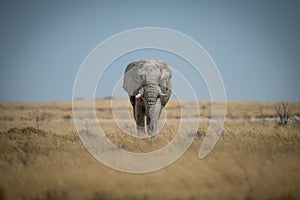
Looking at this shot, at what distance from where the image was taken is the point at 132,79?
1722cm

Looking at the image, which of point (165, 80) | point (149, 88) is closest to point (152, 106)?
point (149, 88)

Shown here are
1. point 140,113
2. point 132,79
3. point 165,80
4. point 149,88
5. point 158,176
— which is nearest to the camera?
point 158,176

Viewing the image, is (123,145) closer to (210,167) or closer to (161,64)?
(210,167)

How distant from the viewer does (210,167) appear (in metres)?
9.43

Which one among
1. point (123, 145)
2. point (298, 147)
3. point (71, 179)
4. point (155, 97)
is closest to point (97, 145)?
point (123, 145)

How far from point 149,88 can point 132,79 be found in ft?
6.12

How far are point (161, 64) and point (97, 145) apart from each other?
5423 millimetres

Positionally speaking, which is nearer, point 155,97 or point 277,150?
point 277,150

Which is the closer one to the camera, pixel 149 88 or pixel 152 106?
pixel 152 106

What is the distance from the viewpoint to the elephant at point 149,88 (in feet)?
49.7

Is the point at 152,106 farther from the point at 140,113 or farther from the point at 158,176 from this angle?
the point at 158,176

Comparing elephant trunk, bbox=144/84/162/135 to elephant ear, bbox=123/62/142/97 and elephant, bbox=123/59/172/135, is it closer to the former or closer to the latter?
elephant, bbox=123/59/172/135

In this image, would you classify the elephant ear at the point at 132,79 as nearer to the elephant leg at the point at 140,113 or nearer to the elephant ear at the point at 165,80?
the elephant leg at the point at 140,113

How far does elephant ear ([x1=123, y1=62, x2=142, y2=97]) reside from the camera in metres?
16.6
